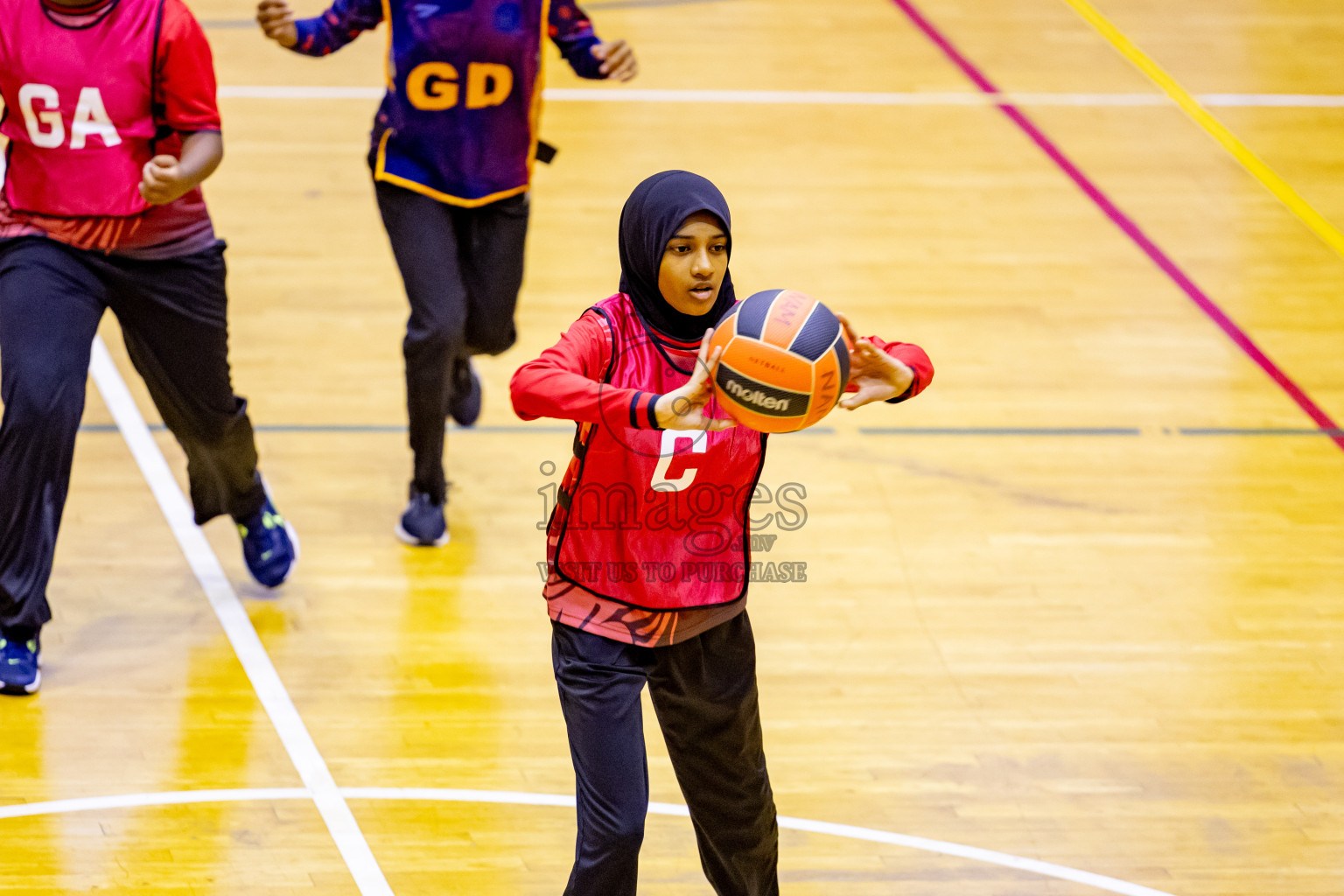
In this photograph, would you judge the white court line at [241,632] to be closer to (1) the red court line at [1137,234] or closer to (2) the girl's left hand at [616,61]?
(2) the girl's left hand at [616,61]

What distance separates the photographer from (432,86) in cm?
502

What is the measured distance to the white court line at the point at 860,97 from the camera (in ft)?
30.4

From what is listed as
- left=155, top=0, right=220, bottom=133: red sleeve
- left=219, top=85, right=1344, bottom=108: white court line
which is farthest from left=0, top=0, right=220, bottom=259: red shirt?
left=219, top=85, right=1344, bottom=108: white court line

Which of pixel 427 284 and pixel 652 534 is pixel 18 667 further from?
pixel 652 534

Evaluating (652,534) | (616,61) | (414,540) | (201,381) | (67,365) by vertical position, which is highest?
(616,61)

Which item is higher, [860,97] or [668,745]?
[668,745]

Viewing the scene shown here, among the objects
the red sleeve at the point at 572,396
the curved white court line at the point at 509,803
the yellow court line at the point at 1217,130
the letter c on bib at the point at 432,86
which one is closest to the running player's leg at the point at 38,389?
the curved white court line at the point at 509,803

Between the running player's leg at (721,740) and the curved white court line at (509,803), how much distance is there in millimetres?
745

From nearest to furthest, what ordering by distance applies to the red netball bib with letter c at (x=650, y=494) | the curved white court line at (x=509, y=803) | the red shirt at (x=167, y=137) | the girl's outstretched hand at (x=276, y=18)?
the red netball bib with letter c at (x=650, y=494), the curved white court line at (x=509, y=803), the red shirt at (x=167, y=137), the girl's outstretched hand at (x=276, y=18)

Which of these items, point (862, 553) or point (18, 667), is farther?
point (862, 553)

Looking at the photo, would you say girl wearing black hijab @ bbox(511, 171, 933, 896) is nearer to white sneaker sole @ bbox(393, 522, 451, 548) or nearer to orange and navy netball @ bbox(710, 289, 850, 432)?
orange and navy netball @ bbox(710, 289, 850, 432)

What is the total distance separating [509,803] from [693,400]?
5.69 feet

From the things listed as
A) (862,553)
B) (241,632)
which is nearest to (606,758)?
(241,632)

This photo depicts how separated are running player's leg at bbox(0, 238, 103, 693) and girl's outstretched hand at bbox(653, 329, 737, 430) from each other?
2134 millimetres
